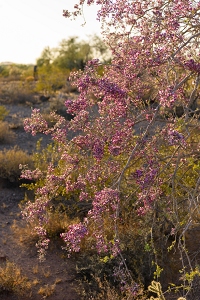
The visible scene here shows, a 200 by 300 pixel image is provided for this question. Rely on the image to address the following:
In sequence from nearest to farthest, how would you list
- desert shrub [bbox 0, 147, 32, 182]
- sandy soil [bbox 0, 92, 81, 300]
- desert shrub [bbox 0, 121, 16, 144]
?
sandy soil [bbox 0, 92, 81, 300] < desert shrub [bbox 0, 147, 32, 182] < desert shrub [bbox 0, 121, 16, 144]

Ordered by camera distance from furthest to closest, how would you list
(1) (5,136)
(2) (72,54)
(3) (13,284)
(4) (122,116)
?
(2) (72,54) < (1) (5,136) < (3) (13,284) < (4) (122,116)

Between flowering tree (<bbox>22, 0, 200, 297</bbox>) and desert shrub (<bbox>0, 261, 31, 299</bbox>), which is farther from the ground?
flowering tree (<bbox>22, 0, 200, 297</bbox>)

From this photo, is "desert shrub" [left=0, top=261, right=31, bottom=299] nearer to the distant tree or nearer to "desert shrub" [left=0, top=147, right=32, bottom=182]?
"desert shrub" [left=0, top=147, right=32, bottom=182]

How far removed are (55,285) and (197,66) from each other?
10.4ft

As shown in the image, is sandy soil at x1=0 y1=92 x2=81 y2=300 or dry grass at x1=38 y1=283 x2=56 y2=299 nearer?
dry grass at x1=38 y1=283 x2=56 y2=299

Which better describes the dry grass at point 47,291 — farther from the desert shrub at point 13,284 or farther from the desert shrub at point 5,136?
the desert shrub at point 5,136

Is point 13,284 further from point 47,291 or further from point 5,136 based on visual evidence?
point 5,136

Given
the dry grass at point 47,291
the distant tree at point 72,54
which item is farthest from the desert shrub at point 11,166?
the distant tree at point 72,54

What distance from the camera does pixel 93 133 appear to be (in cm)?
405

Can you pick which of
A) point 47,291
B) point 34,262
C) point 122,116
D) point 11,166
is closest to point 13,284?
point 47,291

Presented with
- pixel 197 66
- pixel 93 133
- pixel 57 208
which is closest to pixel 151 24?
pixel 197 66

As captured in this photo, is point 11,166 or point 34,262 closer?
point 34,262

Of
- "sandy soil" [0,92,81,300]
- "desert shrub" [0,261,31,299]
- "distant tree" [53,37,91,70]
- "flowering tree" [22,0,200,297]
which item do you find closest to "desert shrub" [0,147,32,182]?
Answer: "sandy soil" [0,92,81,300]

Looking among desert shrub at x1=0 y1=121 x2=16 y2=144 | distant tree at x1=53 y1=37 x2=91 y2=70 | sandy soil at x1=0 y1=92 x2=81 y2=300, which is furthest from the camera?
distant tree at x1=53 y1=37 x2=91 y2=70
